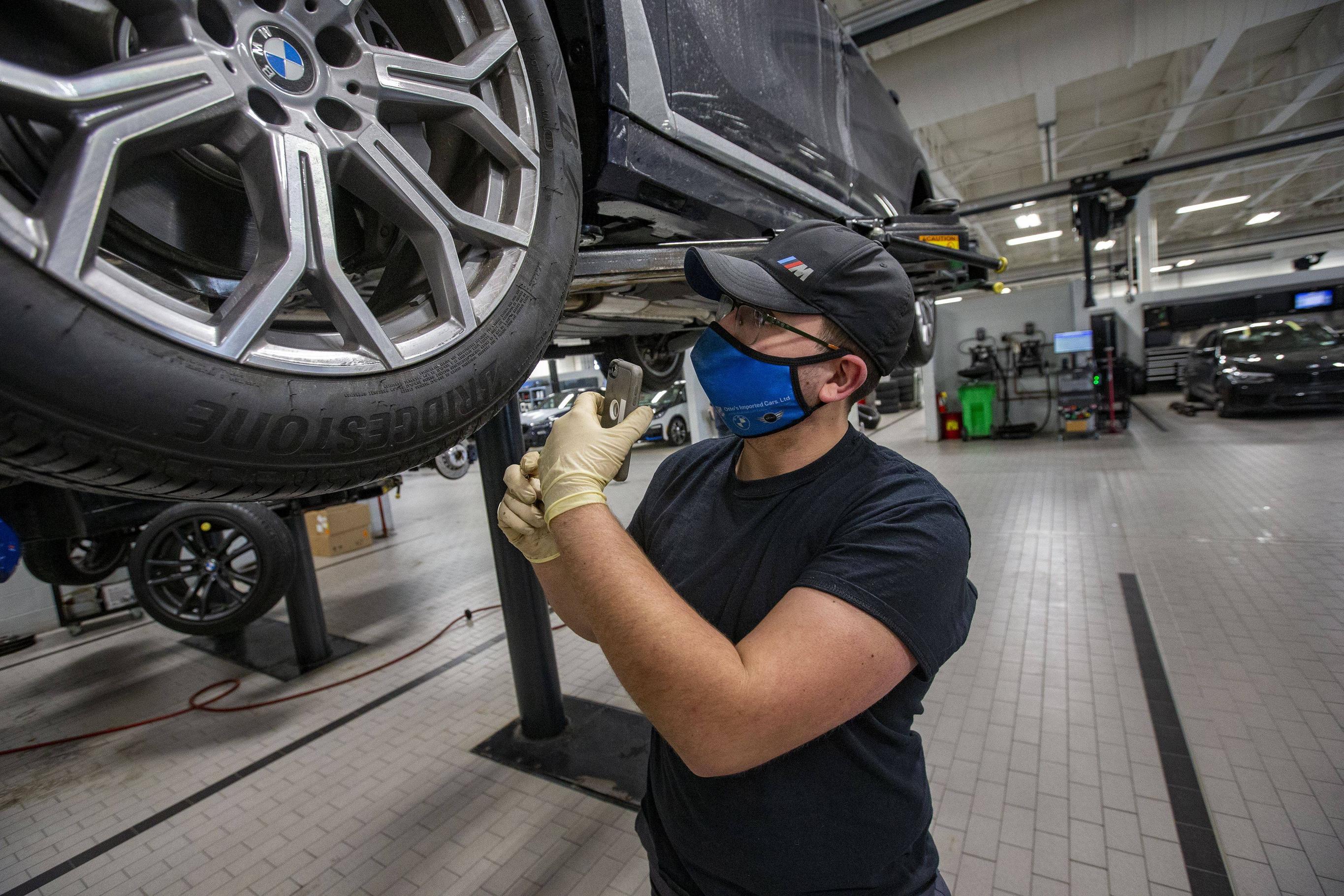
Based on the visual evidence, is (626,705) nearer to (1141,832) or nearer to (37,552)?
(1141,832)

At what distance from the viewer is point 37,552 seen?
10.4ft

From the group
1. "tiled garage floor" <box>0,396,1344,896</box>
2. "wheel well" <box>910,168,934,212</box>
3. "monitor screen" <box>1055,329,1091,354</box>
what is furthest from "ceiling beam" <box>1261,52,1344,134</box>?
"wheel well" <box>910,168,934,212</box>

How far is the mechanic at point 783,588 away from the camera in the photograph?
0.71 m

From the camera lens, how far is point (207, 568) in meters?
3.07

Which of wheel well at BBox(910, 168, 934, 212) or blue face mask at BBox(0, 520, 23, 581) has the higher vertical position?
wheel well at BBox(910, 168, 934, 212)

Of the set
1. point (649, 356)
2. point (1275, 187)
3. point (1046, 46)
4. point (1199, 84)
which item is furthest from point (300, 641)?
point (1275, 187)

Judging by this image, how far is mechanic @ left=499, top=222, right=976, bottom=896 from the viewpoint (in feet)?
2.33

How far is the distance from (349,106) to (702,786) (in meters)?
1.05

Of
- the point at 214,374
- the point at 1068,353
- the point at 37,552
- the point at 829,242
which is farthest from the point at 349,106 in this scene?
the point at 1068,353

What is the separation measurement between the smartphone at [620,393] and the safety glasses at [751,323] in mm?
171

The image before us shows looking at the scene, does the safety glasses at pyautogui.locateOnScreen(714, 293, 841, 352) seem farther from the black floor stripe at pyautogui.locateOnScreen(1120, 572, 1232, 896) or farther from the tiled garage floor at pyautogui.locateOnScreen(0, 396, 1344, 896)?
the black floor stripe at pyautogui.locateOnScreen(1120, 572, 1232, 896)

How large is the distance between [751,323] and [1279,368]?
10.1 meters

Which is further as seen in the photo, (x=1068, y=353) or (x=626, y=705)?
(x=1068, y=353)

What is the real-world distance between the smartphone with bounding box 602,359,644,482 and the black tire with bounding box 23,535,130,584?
3556 mm
